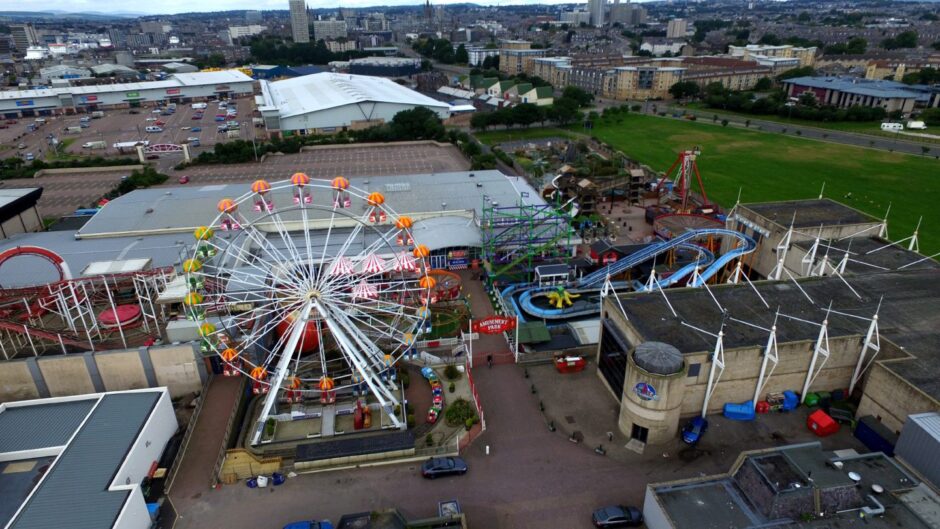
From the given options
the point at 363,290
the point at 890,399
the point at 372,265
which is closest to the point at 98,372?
the point at 363,290

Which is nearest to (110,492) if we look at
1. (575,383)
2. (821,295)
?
(575,383)

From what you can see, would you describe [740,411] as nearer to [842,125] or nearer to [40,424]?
[40,424]

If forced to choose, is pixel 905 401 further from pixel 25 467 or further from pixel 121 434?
pixel 25 467

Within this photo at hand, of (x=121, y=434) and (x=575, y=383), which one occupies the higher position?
(x=121, y=434)

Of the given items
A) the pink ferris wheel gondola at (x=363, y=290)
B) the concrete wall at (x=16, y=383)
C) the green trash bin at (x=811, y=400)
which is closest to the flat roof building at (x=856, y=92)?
the green trash bin at (x=811, y=400)

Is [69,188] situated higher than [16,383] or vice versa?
[16,383]

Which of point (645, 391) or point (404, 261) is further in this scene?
point (404, 261)

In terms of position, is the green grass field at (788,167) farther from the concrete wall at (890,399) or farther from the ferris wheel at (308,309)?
the ferris wheel at (308,309)
